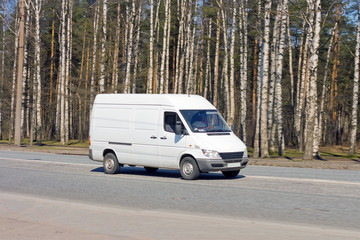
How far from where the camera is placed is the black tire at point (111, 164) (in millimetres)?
17234

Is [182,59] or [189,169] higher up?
[182,59]

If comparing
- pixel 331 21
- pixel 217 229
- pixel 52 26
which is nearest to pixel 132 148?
pixel 217 229

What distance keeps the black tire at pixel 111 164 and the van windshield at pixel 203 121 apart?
311 cm

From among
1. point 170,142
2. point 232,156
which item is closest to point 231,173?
point 232,156

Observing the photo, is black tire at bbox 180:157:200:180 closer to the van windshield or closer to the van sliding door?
the van sliding door

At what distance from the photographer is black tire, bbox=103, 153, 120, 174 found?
56.5ft

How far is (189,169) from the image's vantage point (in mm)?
15172

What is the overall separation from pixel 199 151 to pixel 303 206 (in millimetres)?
4772

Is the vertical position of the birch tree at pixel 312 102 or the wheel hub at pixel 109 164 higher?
the birch tree at pixel 312 102

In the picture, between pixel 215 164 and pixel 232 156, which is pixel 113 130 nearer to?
pixel 215 164

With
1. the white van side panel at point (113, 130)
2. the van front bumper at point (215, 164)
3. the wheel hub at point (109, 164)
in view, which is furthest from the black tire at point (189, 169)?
the wheel hub at point (109, 164)

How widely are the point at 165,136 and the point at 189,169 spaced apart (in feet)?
4.40

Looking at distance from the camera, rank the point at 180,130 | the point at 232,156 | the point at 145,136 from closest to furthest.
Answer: the point at 232,156, the point at 180,130, the point at 145,136

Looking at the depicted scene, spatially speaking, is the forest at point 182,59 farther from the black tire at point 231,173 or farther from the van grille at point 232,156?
the van grille at point 232,156
